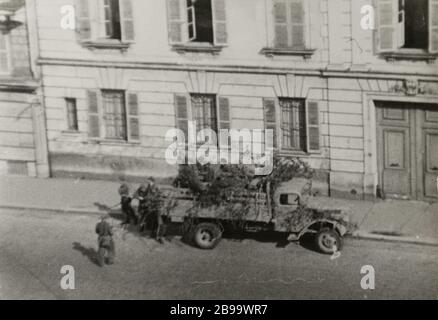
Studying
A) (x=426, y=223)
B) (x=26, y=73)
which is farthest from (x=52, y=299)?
(x=426, y=223)

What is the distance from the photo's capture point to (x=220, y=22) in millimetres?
24969

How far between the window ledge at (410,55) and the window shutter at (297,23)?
7.41 ft

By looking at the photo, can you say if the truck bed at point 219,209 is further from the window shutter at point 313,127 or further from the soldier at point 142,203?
the window shutter at point 313,127

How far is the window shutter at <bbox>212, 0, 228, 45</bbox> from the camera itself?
81.4 ft

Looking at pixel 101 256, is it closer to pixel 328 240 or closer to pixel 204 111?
pixel 204 111

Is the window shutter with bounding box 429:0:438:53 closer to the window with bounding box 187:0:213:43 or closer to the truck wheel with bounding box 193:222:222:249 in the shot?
the window with bounding box 187:0:213:43

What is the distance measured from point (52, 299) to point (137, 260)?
2560 mm

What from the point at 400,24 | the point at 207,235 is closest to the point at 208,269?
the point at 207,235

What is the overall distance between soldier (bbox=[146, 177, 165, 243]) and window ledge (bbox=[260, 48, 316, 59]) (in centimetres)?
477

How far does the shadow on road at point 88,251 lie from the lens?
23.3 metres

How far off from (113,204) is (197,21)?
229 inches

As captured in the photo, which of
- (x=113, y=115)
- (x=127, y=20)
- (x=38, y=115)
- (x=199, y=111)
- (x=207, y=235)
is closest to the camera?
(x=207, y=235)

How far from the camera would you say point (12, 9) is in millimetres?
26031

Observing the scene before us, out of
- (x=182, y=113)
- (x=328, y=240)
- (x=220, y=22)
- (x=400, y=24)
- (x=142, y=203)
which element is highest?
(x=220, y=22)
